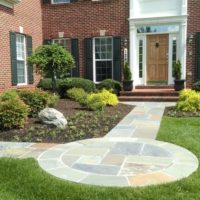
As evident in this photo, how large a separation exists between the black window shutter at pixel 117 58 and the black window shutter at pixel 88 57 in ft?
3.23

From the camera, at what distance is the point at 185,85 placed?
41.1 feet

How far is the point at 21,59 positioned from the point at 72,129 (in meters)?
6.16

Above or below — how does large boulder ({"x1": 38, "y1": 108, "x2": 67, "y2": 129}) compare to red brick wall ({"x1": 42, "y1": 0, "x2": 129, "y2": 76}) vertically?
below

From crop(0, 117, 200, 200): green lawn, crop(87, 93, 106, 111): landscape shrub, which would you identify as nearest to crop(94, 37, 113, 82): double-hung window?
crop(87, 93, 106, 111): landscape shrub

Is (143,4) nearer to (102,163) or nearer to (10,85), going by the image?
(10,85)

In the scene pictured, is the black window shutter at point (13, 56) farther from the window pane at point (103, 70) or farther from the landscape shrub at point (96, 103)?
the window pane at point (103, 70)

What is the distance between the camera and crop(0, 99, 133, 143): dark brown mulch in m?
6.12

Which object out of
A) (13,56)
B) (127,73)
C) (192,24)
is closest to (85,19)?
(127,73)

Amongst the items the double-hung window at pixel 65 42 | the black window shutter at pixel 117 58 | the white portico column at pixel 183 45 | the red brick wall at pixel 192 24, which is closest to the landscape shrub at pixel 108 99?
the black window shutter at pixel 117 58

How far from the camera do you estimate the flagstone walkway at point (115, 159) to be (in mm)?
3877

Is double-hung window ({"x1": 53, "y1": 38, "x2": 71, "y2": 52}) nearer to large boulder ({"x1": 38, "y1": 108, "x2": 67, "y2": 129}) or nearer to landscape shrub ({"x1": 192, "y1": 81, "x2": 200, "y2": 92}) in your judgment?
landscape shrub ({"x1": 192, "y1": 81, "x2": 200, "y2": 92})

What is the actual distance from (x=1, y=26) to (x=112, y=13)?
15.3 feet

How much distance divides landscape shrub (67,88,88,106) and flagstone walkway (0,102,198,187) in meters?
3.59

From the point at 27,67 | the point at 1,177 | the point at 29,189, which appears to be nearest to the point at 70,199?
the point at 29,189
